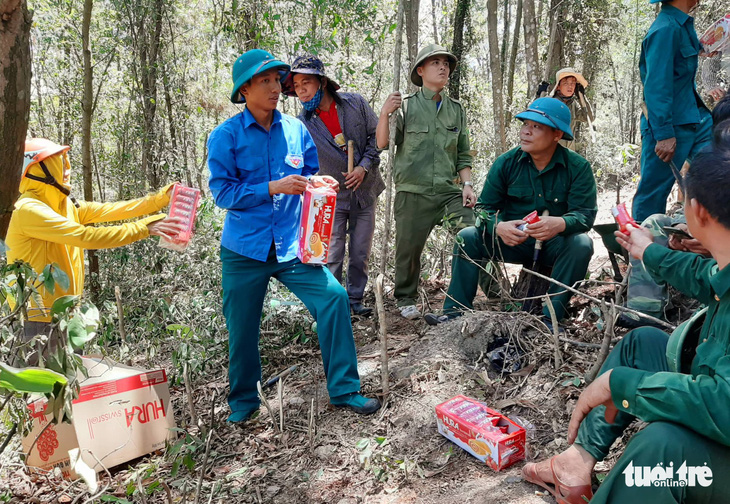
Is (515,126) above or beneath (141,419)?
above

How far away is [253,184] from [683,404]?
2443 mm

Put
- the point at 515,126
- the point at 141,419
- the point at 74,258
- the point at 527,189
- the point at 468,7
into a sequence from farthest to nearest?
the point at 515,126
the point at 468,7
the point at 527,189
the point at 74,258
the point at 141,419

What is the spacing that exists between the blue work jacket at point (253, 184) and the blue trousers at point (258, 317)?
97 mm

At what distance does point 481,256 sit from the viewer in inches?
153

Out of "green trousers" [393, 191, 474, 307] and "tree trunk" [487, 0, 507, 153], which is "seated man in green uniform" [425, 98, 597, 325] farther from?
"tree trunk" [487, 0, 507, 153]

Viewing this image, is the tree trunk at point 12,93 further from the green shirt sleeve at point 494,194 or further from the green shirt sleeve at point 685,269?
the green shirt sleeve at point 494,194

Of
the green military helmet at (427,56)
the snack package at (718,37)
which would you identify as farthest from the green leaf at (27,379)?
the snack package at (718,37)

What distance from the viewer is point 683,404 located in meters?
1.51

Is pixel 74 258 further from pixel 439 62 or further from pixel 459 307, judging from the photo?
pixel 439 62

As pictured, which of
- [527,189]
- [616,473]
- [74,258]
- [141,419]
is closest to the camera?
[616,473]

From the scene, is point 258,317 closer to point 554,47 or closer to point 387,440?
point 387,440

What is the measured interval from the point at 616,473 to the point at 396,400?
168 centimetres

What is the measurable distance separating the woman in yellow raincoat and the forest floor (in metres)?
A: 1.11

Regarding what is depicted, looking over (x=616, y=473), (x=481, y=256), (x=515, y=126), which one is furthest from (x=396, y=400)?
(x=515, y=126)
